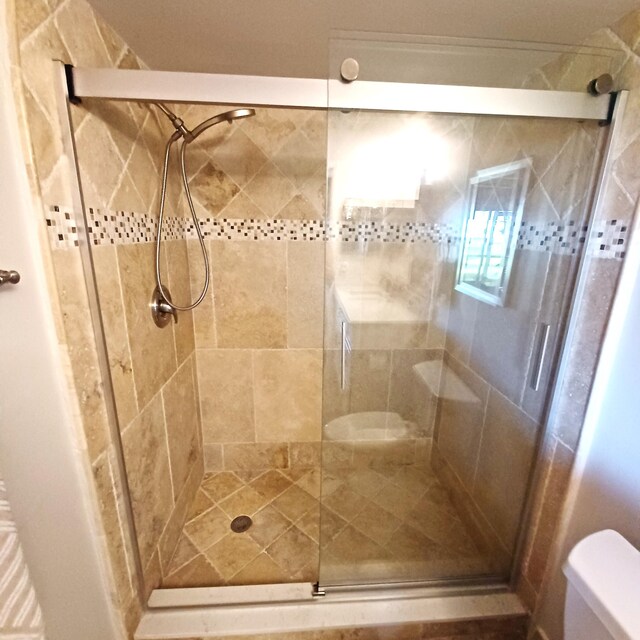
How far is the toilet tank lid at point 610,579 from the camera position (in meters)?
0.57

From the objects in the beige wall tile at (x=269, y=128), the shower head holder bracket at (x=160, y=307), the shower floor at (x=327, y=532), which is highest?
the beige wall tile at (x=269, y=128)

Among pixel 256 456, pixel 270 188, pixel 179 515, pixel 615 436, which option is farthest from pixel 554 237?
pixel 179 515

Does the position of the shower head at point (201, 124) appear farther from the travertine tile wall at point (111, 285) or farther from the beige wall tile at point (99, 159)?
the beige wall tile at point (99, 159)

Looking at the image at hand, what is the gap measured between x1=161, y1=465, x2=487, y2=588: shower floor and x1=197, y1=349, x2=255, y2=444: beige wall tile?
0.92 ft

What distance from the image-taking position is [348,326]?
5.16 feet

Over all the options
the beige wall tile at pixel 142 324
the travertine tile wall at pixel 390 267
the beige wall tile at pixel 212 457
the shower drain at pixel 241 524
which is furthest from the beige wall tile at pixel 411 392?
the beige wall tile at pixel 142 324

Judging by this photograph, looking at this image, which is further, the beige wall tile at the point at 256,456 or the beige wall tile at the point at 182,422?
the beige wall tile at the point at 256,456

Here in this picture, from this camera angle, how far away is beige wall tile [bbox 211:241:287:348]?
1.59 meters

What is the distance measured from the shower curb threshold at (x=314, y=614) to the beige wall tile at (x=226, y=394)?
2.59 feet

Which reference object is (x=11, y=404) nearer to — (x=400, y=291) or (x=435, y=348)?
(x=400, y=291)

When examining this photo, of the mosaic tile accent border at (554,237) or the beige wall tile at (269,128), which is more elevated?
the beige wall tile at (269,128)

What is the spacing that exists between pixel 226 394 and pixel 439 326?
123cm

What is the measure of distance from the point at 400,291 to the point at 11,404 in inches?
60.0

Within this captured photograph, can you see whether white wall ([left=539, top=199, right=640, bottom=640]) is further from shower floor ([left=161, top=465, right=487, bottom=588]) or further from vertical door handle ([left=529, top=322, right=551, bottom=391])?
shower floor ([left=161, top=465, right=487, bottom=588])
